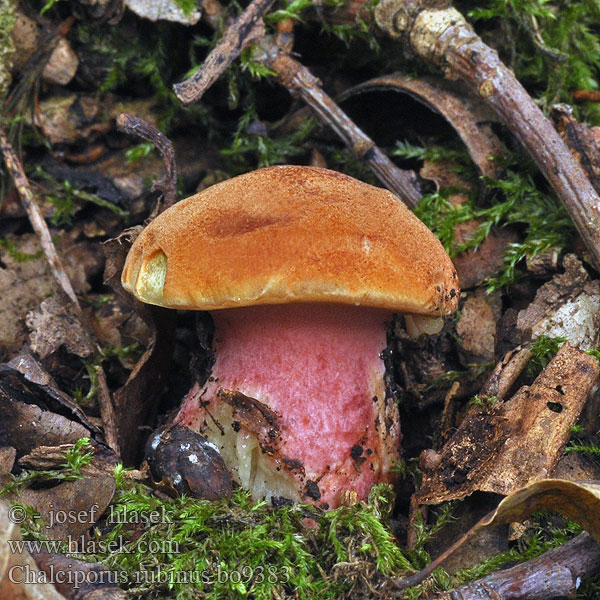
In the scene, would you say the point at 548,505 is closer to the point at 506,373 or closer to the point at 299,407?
the point at 506,373

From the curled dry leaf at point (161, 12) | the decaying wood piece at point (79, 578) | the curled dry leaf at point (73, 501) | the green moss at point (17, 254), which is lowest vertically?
the curled dry leaf at point (73, 501)

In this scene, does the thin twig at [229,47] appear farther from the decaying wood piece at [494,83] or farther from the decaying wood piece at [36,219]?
the decaying wood piece at [36,219]

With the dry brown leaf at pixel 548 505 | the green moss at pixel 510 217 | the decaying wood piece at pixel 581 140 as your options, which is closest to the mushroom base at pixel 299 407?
the dry brown leaf at pixel 548 505

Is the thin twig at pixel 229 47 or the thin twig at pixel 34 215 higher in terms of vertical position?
the thin twig at pixel 229 47

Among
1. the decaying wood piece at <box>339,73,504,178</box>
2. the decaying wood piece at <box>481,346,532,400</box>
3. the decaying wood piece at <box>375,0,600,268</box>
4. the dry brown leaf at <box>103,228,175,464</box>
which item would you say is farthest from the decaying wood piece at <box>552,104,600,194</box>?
the dry brown leaf at <box>103,228,175,464</box>

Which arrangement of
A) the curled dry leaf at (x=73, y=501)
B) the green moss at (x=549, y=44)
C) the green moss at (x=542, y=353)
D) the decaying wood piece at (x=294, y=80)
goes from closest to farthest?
the curled dry leaf at (x=73, y=501) → the green moss at (x=542, y=353) → the decaying wood piece at (x=294, y=80) → the green moss at (x=549, y=44)

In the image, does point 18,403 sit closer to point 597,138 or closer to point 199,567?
point 199,567

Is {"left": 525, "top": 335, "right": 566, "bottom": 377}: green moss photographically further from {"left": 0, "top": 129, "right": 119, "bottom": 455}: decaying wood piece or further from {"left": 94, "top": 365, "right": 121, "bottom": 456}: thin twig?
{"left": 0, "top": 129, "right": 119, "bottom": 455}: decaying wood piece

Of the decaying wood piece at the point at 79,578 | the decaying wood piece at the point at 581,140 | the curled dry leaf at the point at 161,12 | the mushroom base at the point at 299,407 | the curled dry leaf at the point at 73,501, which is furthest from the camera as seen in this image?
the curled dry leaf at the point at 161,12

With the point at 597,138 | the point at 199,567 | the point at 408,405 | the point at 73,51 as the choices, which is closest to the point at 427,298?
the point at 408,405
